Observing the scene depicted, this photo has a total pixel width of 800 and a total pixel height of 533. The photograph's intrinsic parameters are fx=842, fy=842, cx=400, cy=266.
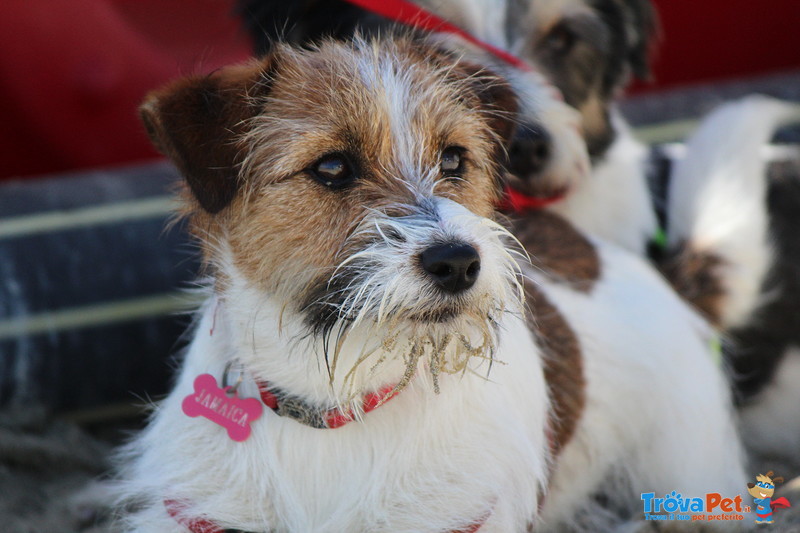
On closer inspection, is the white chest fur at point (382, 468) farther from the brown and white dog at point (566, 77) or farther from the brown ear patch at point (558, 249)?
the brown and white dog at point (566, 77)

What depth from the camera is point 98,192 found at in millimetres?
3426

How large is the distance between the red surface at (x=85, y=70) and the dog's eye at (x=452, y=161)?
2365mm

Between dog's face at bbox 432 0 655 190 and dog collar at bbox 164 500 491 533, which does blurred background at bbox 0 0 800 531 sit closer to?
dog's face at bbox 432 0 655 190

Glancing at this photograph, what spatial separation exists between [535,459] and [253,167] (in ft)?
3.05

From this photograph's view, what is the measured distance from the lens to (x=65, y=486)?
2.74 m

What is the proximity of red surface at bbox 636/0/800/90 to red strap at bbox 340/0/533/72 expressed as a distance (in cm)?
273

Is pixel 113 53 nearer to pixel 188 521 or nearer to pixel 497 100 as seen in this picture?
pixel 497 100

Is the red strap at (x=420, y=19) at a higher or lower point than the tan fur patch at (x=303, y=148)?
higher

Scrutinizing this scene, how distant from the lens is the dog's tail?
290 cm

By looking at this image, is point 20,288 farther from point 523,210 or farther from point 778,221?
point 778,221

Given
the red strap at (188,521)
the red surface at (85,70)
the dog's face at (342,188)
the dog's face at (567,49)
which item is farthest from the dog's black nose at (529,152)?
the red surface at (85,70)

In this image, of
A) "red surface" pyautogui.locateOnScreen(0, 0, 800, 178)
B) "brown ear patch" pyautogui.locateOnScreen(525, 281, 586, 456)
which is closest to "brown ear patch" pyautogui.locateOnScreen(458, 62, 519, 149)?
"brown ear patch" pyautogui.locateOnScreen(525, 281, 586, 456)

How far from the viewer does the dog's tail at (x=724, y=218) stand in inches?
114

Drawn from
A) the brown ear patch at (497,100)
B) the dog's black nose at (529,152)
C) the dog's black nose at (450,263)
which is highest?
the brown ear patch at (497,100)
